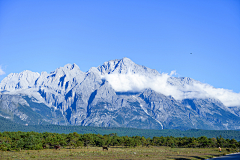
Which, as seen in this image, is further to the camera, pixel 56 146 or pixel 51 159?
pixel 56 146

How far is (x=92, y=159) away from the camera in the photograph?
101562 mm

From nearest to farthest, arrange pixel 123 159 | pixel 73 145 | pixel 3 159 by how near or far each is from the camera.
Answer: pixel 3 159, pixel 123 159, pixel 73 145

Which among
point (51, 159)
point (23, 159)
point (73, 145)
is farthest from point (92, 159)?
point (73, 145)

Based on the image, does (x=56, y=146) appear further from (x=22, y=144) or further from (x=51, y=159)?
(x=51, y=159)

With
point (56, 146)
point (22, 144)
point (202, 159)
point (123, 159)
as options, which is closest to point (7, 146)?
point (22, 144)

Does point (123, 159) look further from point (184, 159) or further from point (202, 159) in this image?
point (202, 159)

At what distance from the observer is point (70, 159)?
331 ft

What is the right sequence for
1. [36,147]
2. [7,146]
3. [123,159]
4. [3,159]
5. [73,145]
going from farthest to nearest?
[73,145] → [36,147] → [7,146] → [123,159] → [3,159]

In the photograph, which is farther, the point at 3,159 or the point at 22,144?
the point at 22,144

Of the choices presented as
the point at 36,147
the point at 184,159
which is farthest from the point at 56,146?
the point at 184,159

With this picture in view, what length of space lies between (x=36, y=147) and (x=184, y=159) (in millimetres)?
86446

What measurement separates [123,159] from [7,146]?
71509mm

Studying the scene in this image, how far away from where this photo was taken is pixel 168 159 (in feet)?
336

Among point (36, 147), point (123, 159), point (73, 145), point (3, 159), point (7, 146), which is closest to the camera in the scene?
point (3, 159)
